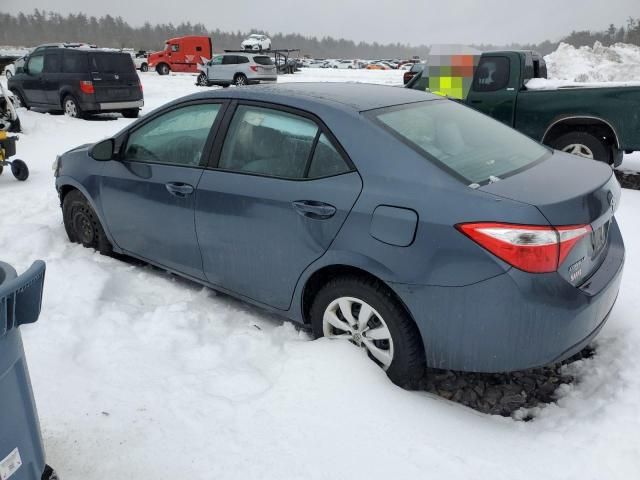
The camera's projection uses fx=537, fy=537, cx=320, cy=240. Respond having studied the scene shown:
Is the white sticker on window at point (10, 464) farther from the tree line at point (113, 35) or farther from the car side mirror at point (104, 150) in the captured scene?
the tree line at point (113, 35)

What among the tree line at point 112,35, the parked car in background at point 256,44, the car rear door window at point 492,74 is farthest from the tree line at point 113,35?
the car rear door window at point 492,74

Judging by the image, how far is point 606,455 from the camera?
2.40 metres

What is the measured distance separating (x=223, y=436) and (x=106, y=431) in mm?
542

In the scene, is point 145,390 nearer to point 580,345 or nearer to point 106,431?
point 106,431

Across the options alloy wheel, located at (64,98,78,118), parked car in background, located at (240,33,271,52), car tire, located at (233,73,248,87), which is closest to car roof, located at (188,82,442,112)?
alloy wheel, located at (64,98,78,118)

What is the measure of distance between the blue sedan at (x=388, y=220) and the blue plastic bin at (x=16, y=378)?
1.52 metres

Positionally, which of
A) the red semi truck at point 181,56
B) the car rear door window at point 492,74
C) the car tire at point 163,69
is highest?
the red semi truck at point 181,56

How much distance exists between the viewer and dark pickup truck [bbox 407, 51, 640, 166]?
666cm

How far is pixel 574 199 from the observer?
2.51 m

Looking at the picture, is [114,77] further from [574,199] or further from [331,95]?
[574,199]

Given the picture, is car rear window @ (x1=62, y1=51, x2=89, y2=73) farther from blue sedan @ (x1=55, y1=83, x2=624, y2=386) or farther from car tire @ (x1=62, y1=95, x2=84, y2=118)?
blue sedan @ (x1=55, y1=83, x2=624, y2=386)

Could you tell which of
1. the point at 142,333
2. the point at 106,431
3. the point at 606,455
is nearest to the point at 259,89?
the point at 142,333

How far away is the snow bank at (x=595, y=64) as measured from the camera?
13.6m

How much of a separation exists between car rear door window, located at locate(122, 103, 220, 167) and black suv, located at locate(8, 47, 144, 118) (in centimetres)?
1056
